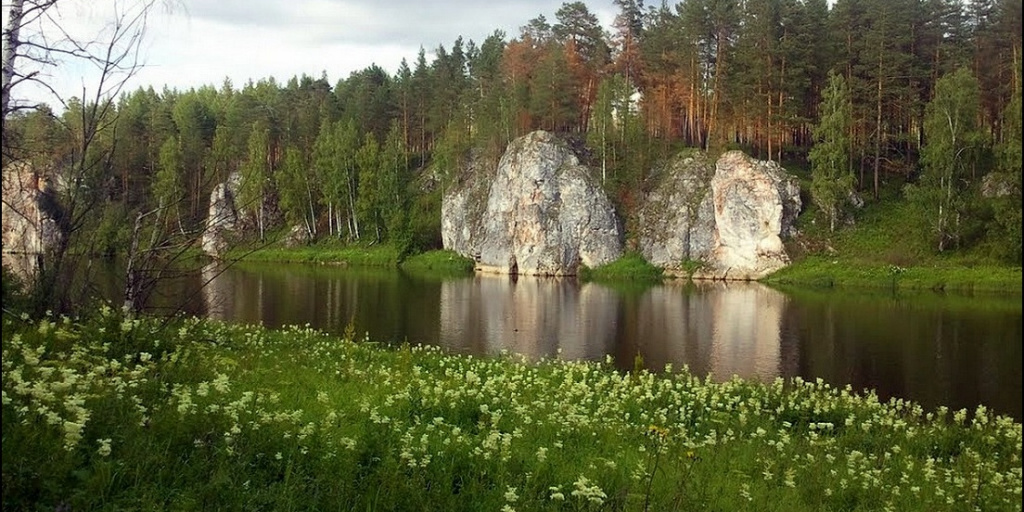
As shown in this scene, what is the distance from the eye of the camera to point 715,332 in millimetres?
29672

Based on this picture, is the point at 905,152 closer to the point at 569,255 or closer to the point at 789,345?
the point at 569,255

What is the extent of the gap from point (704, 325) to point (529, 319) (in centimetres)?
813

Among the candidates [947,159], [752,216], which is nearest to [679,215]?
[752,216]

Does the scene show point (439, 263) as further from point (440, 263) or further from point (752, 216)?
point (752, 216)

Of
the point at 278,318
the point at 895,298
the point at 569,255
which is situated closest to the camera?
the point at 278,318

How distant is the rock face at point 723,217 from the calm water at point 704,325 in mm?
10905

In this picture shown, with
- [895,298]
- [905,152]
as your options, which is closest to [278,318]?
[895,298]

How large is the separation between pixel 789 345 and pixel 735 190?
39817 mm

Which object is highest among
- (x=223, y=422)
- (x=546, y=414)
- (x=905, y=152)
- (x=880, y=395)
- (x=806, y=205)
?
(x=905, y=152)

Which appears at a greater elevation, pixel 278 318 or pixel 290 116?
pixel 290 116

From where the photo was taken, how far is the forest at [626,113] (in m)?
59.1

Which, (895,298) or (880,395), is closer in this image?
(880,395)

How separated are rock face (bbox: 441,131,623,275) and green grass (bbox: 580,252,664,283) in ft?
4.48

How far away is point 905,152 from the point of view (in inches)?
2613
